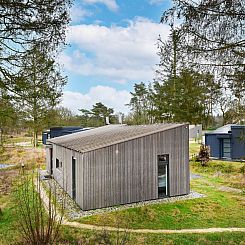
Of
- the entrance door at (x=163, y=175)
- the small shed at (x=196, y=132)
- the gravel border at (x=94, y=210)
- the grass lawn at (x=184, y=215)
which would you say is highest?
the small shed at (x=196, y=132)

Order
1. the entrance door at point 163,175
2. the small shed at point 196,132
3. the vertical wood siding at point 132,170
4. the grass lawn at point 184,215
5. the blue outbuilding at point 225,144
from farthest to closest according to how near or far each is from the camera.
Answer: the small shed at point 196,132 < the blue outbuilding at point 225,144 < the entrance door at point 163,175 < the vertical wood siding at point 132,170 < the grass lawn at point 184,215

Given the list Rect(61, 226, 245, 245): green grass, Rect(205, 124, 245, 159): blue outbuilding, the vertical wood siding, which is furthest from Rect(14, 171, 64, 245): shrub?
Rect(205, 124, 245, 159): blue outbuilding

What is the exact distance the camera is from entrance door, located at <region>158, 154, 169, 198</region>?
39.1 feet

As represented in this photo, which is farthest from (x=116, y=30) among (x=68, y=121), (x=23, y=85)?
(x=68, y=121)

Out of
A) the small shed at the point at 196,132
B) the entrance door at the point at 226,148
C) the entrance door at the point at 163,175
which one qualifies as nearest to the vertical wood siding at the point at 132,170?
the entrance door at the point at 163,175

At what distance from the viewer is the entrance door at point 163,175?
11.9 m

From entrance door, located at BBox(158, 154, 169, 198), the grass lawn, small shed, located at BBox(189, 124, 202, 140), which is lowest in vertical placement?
the grass lawn

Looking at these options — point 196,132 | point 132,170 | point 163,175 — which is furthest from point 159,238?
point 196,132

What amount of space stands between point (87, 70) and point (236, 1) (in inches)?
673

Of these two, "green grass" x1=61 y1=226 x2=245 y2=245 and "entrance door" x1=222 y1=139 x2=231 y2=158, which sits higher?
"entrance door" x1=222 y1=139 x2=231 y2=158

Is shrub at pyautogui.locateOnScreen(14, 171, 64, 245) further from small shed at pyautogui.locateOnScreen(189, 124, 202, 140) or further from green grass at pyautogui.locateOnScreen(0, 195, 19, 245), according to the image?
small shed at pyautogui.locateOnScreen(189, 124, 202, 140)

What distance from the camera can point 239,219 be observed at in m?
9.41

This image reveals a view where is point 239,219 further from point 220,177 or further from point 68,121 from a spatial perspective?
point 68,121

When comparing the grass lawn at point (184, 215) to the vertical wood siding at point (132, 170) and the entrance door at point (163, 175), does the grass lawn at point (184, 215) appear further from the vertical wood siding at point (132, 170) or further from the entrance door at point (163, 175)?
the entrance door at point (163, 175)
